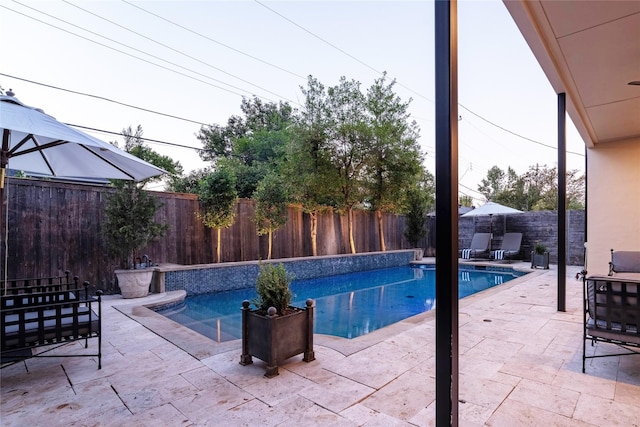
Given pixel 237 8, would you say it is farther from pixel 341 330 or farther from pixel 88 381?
pixel 88 381

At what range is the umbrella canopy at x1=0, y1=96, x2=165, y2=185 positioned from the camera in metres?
2.70

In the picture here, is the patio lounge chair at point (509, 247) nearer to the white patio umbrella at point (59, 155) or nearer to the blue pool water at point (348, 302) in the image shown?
the blue pool water at point (348, 302)

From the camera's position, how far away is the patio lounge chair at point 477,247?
1163 centimetres

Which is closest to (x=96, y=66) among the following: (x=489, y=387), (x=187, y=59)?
(x=187, y=59)

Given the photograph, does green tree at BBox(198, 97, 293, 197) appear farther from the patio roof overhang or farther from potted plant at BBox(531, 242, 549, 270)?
the patio roof overhang

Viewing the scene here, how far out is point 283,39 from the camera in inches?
368

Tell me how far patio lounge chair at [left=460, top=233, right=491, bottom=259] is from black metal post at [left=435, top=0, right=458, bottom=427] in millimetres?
11304

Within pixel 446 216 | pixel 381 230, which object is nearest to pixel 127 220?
pixel 446 216

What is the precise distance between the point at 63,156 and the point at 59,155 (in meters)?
0.04

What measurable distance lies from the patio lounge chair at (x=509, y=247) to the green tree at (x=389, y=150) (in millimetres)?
→ 3576

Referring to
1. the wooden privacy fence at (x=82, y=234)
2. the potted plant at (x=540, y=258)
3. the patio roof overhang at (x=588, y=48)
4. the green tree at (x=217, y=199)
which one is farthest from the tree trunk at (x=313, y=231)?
the patio roof overhang at (x=588, y=48)

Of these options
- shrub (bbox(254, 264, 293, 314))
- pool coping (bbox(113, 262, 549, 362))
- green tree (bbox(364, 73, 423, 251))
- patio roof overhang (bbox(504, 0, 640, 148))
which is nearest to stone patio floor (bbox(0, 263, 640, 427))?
pool coping (bbox(113, 262, 549, 362))

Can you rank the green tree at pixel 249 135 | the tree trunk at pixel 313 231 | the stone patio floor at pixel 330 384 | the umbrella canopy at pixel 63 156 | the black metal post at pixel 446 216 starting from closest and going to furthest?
the black metal post at pixel 446 216
the stone patio floor at pixel 330 384
the umbrella canopy at pixel 63 156
the tree trunk at pixel 313 231
the green tree at pixel 249 135

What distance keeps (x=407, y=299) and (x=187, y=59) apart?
365 inches
